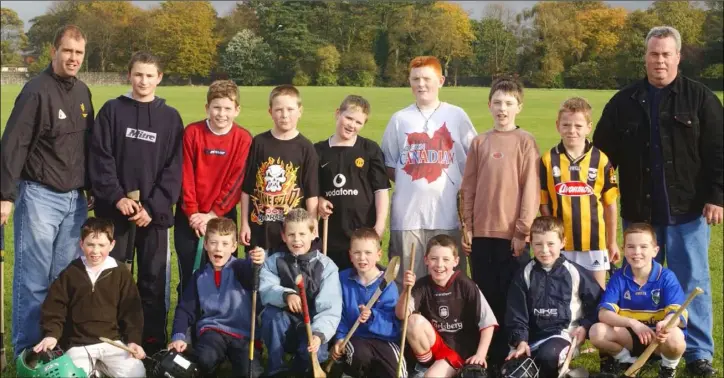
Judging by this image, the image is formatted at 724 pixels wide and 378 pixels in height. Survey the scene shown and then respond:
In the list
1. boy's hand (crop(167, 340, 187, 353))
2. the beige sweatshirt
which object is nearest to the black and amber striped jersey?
the beige sweatshirt

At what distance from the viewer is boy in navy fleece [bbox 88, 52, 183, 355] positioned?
5.51 m

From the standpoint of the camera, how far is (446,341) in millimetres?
5125

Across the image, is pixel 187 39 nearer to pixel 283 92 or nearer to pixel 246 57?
pixel 246 57

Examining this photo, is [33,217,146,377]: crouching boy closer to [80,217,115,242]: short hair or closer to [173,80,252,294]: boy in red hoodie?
[80,217,115,242]: short hair

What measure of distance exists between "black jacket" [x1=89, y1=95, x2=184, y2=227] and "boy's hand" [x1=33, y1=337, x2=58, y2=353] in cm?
111

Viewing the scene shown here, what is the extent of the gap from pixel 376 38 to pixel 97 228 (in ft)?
15.9

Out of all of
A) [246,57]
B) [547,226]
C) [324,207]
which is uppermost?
[246,57]

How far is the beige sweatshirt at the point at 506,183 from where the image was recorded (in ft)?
17.6

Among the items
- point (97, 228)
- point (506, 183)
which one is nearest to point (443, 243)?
point (506, 183)

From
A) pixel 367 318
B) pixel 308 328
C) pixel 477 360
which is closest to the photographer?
pixel 308 328

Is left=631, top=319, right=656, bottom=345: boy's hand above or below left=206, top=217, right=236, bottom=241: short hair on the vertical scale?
below

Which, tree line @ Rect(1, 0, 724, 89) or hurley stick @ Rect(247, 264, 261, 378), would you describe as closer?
hurley stick @ Rect(247, 264, 261, 378)

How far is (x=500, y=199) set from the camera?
5410 mm

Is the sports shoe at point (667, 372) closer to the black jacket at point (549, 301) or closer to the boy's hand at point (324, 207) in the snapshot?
the black jacket at point (549, 301)
